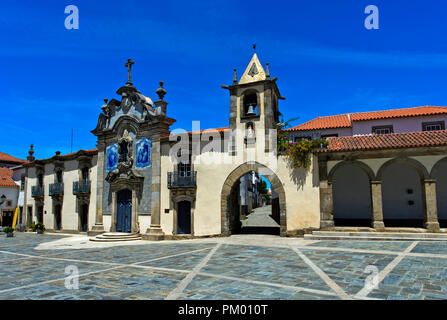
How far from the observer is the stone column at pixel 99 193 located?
22125mm

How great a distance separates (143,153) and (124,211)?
4281 mm

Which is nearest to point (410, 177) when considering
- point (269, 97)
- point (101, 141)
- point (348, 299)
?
point (269, 97)

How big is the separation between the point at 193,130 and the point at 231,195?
4814 mm

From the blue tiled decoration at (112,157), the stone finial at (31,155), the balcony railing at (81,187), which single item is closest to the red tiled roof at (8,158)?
the stone finial at (31,155)

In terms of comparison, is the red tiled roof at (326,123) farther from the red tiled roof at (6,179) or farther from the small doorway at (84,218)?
the red tiled roof at (6,179)

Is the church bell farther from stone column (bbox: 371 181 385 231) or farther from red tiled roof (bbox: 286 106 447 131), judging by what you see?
red tiled roof (bbox: 286 106 447 131)

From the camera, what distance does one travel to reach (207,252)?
42.9 ft

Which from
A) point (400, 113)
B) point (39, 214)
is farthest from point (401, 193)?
point (39, 214)

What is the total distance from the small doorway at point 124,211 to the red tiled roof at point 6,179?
20.4 meters

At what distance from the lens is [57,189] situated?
26.5m

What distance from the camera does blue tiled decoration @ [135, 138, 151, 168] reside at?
20.5 m

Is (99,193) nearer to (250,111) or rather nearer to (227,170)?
(227,170)

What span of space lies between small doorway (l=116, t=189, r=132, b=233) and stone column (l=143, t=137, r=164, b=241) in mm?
1944
